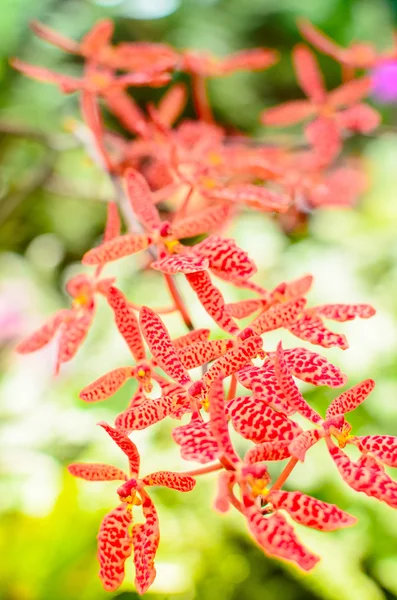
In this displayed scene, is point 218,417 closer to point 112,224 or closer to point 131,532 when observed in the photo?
point 131,532

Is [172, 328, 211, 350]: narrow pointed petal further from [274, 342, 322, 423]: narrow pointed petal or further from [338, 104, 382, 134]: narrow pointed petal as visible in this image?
[338, 104, 382, 134]: narrow pointed petal

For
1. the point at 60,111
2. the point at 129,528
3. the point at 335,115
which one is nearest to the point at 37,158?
the point at 60,111

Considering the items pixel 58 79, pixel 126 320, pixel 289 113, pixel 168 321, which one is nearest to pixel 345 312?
pixel 126 320

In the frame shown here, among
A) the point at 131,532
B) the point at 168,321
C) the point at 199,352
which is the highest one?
the point at 199,352

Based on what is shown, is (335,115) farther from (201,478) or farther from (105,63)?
(201,478)

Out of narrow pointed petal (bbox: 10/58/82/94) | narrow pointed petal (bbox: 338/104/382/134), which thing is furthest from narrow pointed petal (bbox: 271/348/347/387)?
narrow pointed petal (bbox: 338/104/382/134)
